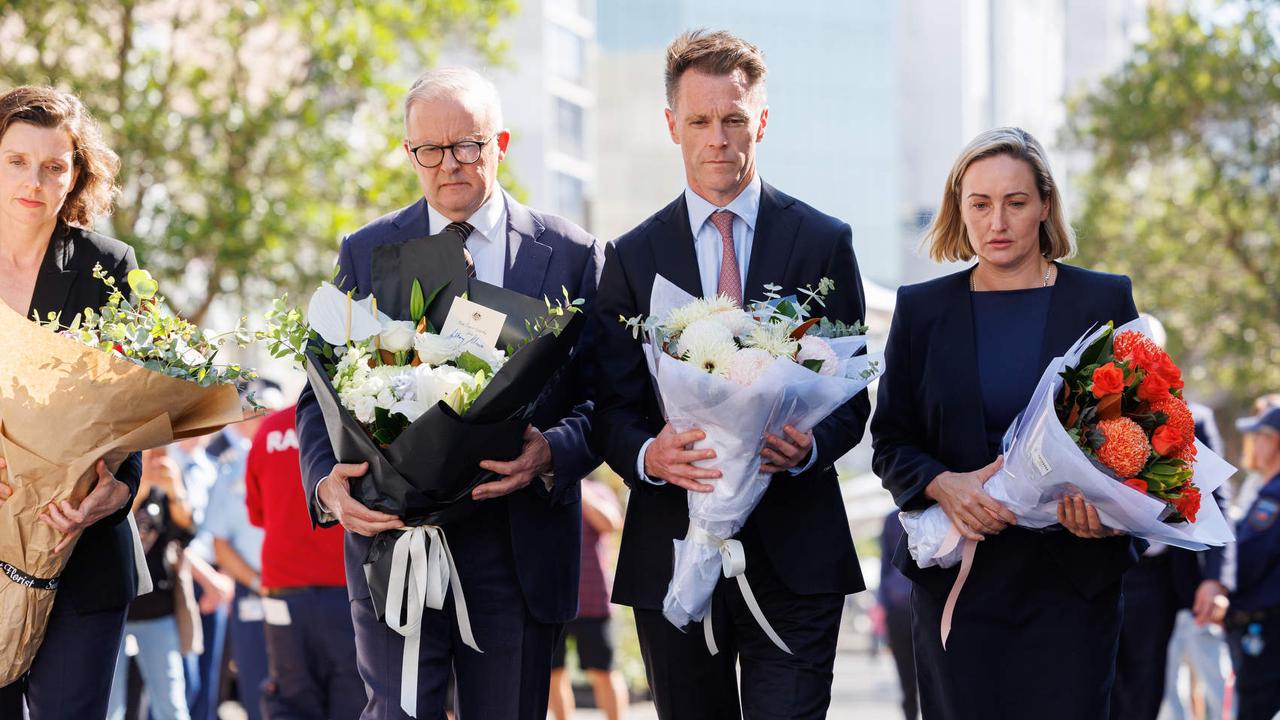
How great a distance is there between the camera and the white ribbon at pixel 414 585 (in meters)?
4.38

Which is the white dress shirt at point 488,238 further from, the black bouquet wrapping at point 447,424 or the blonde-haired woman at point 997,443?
the blonde-haired woman at point 997,443

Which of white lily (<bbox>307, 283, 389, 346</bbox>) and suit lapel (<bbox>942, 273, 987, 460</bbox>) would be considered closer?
white lily (<bbox>307, 283, 389, 346</bbox>)

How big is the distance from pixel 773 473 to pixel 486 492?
2.68 ft

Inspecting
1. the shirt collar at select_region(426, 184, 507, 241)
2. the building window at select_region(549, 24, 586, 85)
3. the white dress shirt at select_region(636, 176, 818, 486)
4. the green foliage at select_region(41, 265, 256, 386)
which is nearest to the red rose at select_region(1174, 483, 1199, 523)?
the white dress shirt at select_region(636, 176, 818, 486)

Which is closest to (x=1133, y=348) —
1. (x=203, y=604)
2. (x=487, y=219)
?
(x=487, y=219)

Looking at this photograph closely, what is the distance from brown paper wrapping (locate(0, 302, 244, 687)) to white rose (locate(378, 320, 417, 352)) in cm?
56

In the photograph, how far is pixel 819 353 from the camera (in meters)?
4.21

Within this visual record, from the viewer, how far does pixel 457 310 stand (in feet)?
14.6

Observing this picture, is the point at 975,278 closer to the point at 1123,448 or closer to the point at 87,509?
the point at 1123,448

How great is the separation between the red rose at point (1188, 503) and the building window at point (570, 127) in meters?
61.0

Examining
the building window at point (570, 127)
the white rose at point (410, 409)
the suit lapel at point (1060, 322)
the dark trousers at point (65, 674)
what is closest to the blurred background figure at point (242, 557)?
the dark trousers at point (65, 674)

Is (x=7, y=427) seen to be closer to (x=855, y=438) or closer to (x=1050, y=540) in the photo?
(x=855, y=438)

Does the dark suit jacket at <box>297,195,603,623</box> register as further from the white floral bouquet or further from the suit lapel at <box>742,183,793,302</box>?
the suit lapel at <box>742,183,793,302</box>

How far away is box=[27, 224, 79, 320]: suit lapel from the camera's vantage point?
4891mm
